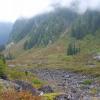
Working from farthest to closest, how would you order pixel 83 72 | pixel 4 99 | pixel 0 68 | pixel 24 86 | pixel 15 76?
pixel 83 72
pixel 15 76
pixel 0 68
pixel 24 86
pixel 4 99

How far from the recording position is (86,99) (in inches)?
2562

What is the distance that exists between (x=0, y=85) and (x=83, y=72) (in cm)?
11544

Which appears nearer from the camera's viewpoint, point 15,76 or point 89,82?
point 15,76

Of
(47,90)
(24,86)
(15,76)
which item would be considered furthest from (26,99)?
(15,76)

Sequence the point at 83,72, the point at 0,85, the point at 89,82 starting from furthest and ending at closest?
the point at 83,72 → the point at 89,82 → the point at 0,85

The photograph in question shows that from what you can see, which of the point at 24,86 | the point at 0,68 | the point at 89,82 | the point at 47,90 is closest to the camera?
the point at 24,86

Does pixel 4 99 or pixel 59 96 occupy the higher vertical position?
pixel 4 99

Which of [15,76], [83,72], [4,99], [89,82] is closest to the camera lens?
[4,99]

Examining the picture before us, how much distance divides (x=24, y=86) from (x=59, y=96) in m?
13.2

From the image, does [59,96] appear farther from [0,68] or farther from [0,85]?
[0,68]

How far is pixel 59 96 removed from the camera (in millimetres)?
59625

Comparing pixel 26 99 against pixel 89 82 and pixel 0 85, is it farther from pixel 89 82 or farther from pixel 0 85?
pixel 89 82

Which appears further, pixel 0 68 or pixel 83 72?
A: pixel 83 72

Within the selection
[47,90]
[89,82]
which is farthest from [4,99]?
[89,82]
